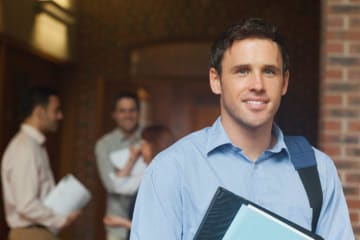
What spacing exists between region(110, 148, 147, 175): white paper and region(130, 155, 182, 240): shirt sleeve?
9.49ft

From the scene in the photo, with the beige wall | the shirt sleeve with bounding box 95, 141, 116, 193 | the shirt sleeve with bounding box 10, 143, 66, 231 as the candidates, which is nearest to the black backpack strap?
the shirt sleeve with bounding box 10, 143, 66, 231

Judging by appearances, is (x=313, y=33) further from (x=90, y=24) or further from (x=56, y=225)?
(x=56, y=225)

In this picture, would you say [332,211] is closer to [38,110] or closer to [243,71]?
[243,71]

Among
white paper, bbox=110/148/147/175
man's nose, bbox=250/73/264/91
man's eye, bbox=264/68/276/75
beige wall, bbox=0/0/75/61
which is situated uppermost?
beige wall, bbox=0/0/75/61

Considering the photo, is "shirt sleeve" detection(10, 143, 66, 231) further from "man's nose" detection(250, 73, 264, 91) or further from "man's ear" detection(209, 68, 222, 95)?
"man's nose" detection(250, 73, 264, 91)

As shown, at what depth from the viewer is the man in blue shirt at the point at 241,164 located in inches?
60.1

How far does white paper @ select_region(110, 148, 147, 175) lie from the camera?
176 inches

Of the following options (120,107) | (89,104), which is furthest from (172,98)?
(120,107)

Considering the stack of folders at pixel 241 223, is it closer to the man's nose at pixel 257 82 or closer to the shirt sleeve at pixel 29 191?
the man's nose at pixel 257 82

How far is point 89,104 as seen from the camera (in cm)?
727

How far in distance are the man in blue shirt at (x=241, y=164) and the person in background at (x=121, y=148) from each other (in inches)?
111

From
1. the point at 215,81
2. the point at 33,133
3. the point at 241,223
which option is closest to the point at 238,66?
the point at 215,81

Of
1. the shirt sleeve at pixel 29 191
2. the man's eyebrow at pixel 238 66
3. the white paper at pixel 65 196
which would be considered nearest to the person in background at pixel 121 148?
the white paper at pixel 65 196

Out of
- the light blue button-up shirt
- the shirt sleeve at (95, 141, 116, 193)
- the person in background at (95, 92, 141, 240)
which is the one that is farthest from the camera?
the shirt sleeve at (95, 141, 116, 193)
